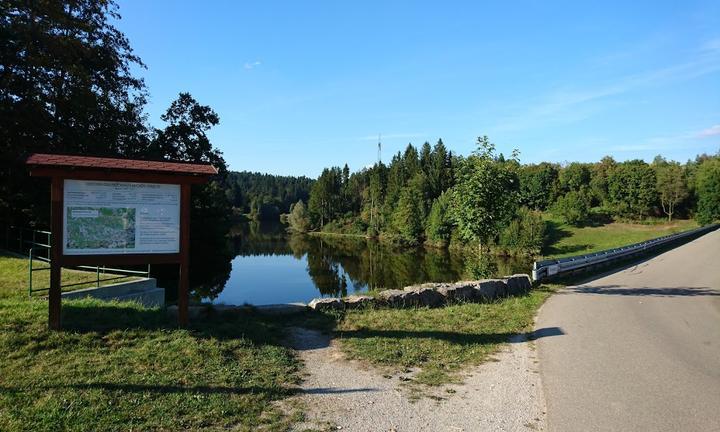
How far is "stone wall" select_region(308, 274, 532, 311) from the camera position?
10296mm

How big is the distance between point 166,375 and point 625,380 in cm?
609

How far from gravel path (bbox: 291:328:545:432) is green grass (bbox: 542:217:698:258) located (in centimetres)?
4879

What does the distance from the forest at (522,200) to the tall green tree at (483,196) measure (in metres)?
14.8

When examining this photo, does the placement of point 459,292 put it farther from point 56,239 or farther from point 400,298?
point 56,239

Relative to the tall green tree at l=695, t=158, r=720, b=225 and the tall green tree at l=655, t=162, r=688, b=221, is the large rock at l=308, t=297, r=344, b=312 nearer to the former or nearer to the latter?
the tall green tree at l=695, t=158, r=720, b=225

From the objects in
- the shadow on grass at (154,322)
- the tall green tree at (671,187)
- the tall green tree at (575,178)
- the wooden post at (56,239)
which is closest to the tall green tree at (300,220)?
the tall green tree at (575,178)

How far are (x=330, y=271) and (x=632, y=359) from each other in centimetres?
3557

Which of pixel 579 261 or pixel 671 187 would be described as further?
pixel 671 187

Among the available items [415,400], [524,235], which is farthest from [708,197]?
[415,400]

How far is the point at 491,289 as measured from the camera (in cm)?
1261

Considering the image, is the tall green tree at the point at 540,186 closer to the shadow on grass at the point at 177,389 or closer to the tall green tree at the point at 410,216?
the tall green tree at the point at 410,216

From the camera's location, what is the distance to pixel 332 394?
558 centimetres

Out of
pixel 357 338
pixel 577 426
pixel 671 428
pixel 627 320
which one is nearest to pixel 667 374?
pixel 671 428

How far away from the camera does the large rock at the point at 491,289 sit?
40.1 feet
